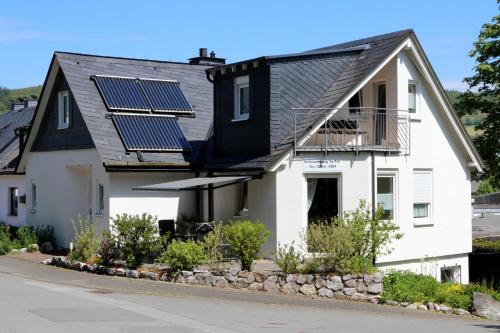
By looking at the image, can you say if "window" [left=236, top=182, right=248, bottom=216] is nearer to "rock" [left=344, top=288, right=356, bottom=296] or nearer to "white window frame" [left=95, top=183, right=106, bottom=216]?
"white window frame" [left=95, top=183, right=106, bottom=216]

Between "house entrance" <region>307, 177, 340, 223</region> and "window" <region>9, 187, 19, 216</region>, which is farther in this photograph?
"window" <region>9, 187, 19, 216</region>

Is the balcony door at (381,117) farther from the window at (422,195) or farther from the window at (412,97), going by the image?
the window at (422,195)

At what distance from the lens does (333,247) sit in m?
18.0

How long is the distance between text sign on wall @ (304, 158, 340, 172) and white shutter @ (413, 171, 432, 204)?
3307 millimetres

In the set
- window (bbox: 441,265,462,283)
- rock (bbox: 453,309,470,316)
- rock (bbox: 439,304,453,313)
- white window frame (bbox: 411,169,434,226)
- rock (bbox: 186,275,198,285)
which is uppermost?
white window frame (bbox: 411,169,434,226)

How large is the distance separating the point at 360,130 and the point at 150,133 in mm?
6626

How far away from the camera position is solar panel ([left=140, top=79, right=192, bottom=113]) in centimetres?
2572

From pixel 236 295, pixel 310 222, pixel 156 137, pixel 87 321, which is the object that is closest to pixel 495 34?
pixel 310 222

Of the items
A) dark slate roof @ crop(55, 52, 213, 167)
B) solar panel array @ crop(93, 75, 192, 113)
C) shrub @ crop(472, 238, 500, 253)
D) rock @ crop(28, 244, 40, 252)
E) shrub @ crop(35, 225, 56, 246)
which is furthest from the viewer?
shrub @ crop(472, 238, 500, 253)

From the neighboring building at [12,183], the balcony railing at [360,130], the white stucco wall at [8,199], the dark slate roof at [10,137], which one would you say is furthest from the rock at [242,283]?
the dark slate roof at [10,137]

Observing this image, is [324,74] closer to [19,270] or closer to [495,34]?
[495,34]

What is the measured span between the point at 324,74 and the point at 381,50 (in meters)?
1.81

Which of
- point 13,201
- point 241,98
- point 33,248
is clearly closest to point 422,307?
point 241,98

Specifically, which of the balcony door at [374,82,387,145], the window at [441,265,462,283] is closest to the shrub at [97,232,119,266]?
the balcony door at [374,82,387,145]
